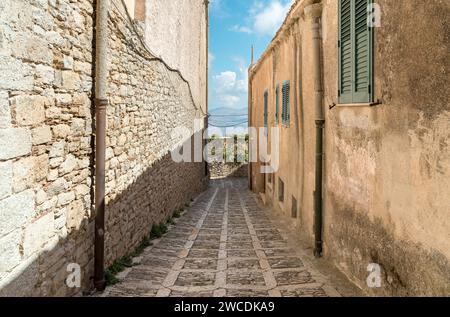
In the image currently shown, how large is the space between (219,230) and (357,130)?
4791 mm

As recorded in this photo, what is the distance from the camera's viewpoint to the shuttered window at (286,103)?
28.4ft

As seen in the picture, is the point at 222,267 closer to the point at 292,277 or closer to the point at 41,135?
the point at 292,277

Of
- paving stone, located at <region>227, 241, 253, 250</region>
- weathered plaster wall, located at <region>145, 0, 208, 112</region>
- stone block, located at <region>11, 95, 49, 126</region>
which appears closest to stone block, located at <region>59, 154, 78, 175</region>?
stone block, located at <region>11, 95, 49, 126</region>

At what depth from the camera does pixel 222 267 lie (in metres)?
5.70

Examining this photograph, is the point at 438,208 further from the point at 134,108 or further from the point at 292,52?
the point at 292,52

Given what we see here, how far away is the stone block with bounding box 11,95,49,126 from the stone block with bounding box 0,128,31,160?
3.3 inches

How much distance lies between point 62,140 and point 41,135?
41cm

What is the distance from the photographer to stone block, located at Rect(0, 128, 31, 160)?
287 centimetres

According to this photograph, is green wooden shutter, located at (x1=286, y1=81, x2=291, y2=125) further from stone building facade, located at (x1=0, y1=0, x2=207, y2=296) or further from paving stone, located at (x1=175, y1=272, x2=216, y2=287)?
paving stone, located at (x1=175, y1=272, x2=216, y2=287)

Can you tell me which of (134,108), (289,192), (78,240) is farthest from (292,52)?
(78,240)

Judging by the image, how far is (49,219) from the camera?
12.0 ft

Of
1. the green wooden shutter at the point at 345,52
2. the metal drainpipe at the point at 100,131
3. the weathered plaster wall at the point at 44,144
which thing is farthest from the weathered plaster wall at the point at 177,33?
the green wooden shutter at the point at 345,52

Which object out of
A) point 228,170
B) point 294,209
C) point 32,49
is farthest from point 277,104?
point 228,170
